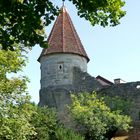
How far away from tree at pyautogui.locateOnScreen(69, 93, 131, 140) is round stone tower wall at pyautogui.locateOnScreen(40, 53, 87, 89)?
6.89 meters

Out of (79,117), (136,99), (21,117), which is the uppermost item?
(136,99)

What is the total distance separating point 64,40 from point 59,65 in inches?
84.3

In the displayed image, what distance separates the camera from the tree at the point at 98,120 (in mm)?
30406

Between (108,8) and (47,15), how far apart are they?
1715 millimetres

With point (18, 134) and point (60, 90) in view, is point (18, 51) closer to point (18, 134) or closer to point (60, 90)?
point (18, 134)

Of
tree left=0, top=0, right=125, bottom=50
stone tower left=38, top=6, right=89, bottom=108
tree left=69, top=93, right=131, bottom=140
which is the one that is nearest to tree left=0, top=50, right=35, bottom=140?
tree left=69, top=93, right=131, bottom=140

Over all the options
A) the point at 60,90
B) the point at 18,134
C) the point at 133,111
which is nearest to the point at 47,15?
the point at 18,134

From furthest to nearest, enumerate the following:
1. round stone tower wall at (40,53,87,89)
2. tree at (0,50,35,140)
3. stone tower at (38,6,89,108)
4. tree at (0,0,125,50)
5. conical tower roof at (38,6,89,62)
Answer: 1. conical tower roof at (38,6,89,62)
2. round stone tower wall at (40,53,87,89)
3. stone tower at (38,6,89,108)
4. tree at (0,50,35,140)
5. tree at (0,0,125,50)

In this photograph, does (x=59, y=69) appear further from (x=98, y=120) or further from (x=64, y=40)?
(x=98, y=120)

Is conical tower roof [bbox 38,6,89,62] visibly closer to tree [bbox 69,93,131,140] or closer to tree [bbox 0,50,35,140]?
tree [bbox 69,93,131,140]

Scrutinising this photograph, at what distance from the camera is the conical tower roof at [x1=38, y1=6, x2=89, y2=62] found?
1550 inches

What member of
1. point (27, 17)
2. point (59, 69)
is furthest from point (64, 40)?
point (27, 17)

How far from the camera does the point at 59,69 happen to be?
39250 millimetres

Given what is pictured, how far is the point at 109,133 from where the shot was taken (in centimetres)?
3131
